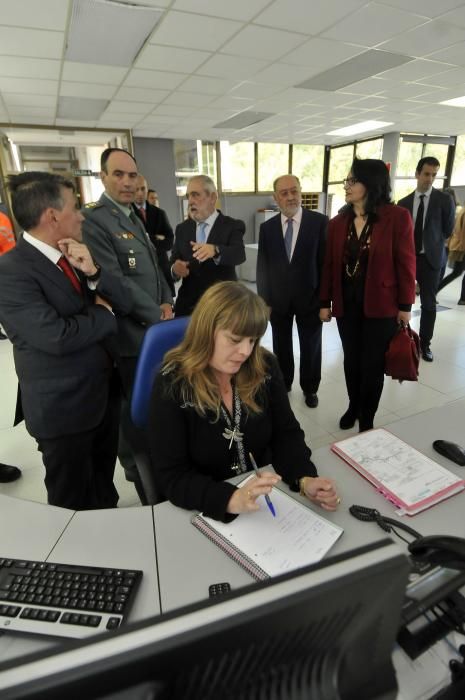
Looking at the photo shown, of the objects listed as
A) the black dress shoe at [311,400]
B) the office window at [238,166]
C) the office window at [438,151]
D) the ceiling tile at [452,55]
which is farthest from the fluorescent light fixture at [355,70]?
the office window at [438,151]

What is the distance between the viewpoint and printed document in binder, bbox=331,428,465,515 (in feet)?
3.50

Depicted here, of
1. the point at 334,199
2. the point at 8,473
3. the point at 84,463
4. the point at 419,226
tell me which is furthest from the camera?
the point at 334,199

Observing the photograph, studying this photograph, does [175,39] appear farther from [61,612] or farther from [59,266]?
[61,612]

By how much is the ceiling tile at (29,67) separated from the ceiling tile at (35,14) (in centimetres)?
72

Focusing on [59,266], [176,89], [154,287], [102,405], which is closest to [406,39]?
[176,89]

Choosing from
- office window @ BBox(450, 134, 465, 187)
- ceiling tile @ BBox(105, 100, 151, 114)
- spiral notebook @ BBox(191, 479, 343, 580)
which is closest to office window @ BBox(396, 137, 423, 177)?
office window @ BBox(450, 134, 465, 187)

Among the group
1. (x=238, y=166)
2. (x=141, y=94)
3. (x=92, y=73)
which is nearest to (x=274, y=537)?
(x=92, y=73)

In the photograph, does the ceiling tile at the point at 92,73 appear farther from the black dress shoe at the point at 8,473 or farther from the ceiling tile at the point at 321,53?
the black dress shoe at the point at 8,473

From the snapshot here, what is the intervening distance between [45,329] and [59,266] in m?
0.26

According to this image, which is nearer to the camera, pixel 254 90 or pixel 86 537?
pixel 86 537

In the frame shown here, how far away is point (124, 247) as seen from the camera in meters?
2.05

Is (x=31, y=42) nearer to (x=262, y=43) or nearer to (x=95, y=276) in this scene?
(x=262, y=43)

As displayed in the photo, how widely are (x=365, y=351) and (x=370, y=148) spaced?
29.1ft

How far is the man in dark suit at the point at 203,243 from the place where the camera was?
2.64m
